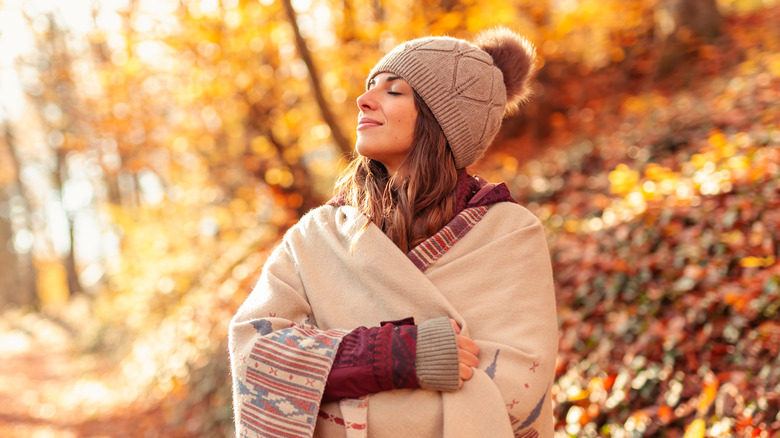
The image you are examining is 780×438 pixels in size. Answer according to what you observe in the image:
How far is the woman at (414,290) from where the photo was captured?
1.71 m

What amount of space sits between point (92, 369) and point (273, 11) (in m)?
9.62

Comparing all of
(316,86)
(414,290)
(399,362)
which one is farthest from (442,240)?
(316,86)

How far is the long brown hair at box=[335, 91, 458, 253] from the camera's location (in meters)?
2.06

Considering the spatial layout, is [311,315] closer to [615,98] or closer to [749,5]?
[615,98]

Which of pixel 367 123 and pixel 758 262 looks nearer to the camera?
pixel 367 123

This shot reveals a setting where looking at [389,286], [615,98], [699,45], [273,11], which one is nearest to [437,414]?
[389,286]

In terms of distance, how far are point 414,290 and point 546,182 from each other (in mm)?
4986

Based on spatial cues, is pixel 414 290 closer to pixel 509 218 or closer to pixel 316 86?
pixel 509 218

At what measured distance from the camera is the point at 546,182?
6527mm

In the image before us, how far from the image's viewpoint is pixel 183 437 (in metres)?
6.21

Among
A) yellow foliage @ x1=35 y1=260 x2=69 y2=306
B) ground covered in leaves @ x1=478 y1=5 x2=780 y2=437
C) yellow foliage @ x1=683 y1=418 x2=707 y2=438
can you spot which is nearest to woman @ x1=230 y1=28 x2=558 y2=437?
yellow foliage @ x1=683 y1=418 x2=707 y2=438

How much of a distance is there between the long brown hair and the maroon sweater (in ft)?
1.26

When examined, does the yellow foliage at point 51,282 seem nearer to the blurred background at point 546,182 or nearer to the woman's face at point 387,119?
the blurred background at point 546,182

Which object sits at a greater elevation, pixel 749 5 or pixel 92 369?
pixel 749 5
